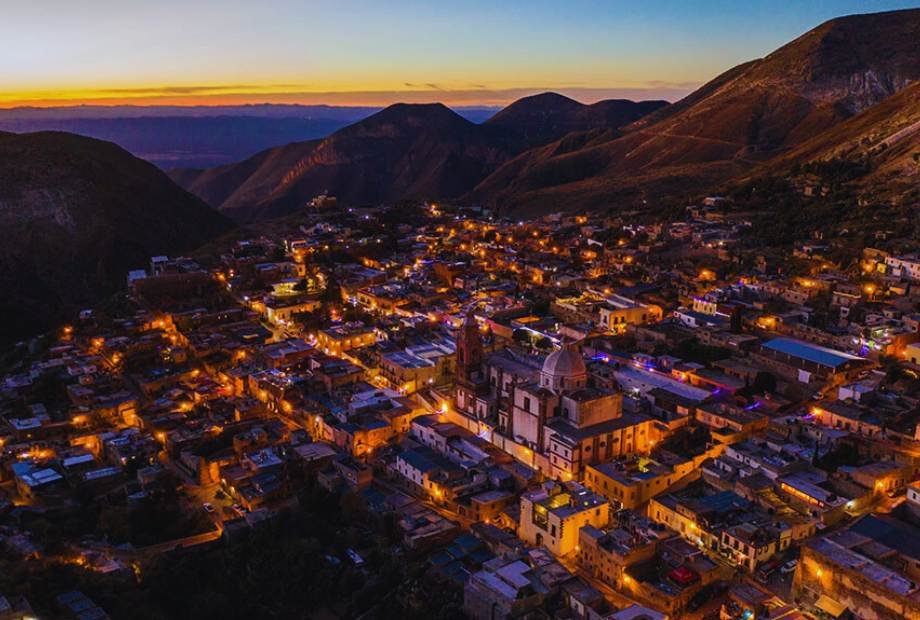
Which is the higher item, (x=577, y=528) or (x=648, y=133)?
(x=648, y=133)

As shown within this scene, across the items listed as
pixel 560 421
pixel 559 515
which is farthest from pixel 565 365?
pixel 559 515

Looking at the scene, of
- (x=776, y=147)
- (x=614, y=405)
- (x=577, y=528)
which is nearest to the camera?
(x=577, y=528)

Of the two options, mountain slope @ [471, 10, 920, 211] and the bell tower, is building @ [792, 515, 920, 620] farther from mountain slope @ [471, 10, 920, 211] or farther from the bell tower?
mountain slope @ [471, 10, 920, 211]

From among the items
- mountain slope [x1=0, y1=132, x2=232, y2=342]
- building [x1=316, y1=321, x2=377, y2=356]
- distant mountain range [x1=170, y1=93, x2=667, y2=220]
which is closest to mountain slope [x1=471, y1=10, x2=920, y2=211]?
distant mountain range [x1=170, y1=93, x2=667, y2=220]

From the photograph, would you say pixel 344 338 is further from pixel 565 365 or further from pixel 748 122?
pixel 748 122

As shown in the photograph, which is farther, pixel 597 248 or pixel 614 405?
pixel 597 248

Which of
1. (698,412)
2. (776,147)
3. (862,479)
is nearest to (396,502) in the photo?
(698,412)

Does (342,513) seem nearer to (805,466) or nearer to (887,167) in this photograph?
(805,466)
